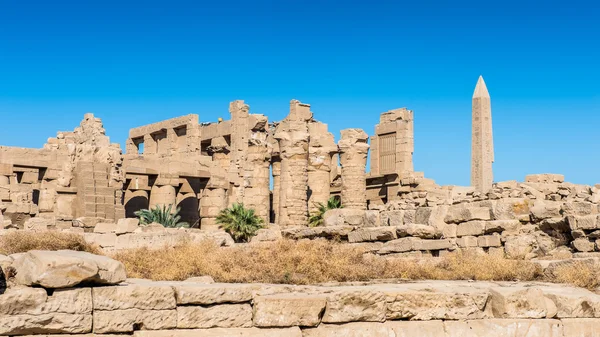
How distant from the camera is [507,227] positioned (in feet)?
45.5

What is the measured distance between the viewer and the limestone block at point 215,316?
6.86 m

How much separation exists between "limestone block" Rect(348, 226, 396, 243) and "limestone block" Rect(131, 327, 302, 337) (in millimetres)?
7841

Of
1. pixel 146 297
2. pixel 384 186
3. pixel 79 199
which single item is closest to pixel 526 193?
pixel 146 297

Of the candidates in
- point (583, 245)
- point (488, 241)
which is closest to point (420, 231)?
point (488, 241)

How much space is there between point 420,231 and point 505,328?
652 cm

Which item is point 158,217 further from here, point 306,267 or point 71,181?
point 306,267

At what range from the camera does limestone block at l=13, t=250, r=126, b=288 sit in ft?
20.8

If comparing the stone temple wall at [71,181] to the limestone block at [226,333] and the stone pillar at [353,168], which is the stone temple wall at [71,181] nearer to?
the stone pillar at [353,168]

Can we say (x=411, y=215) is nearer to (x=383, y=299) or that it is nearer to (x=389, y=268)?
(x=389, y=268)

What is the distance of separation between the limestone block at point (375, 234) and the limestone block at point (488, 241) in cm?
164

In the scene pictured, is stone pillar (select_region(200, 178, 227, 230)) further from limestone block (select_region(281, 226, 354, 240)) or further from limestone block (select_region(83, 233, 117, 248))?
limestone block (select_region(281, 226, 354, 240))

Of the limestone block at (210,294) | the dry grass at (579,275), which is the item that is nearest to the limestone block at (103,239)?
the dry grass at (579,275)

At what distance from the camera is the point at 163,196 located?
3195 centimetres

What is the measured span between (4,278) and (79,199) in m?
21.5
